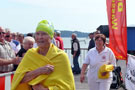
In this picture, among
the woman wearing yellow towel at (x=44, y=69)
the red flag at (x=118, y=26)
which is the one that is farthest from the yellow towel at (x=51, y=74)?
the red flag at (x=118, y=26)

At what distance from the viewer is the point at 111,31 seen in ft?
26.6

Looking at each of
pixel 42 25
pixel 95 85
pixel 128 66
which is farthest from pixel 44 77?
pixel 128 66

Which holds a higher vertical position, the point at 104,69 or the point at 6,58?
the point at 6,58

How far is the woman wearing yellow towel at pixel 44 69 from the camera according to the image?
3250mm

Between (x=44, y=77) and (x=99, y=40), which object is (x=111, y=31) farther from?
(x=44, y=77)

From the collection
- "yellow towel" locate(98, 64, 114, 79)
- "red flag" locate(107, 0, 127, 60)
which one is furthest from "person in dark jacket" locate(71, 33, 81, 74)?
"yellow towel" locate(98, 64, 114, 79)

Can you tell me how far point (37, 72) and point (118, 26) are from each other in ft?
16.7

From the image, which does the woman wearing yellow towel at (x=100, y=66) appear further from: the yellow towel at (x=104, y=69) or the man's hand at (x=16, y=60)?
the man's hand at (x=16, y=60)

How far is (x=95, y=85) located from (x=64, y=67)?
3.02m

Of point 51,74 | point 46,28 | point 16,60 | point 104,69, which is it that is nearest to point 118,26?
point 104,69

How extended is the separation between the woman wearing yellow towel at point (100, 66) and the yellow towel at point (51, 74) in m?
2.84

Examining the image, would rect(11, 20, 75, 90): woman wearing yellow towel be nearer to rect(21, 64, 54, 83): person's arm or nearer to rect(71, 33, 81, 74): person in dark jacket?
rect(21, 64, 54, 83): person's arm

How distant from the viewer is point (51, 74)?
10.8 ft

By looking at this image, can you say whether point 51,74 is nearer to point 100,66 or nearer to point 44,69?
point 44,69
